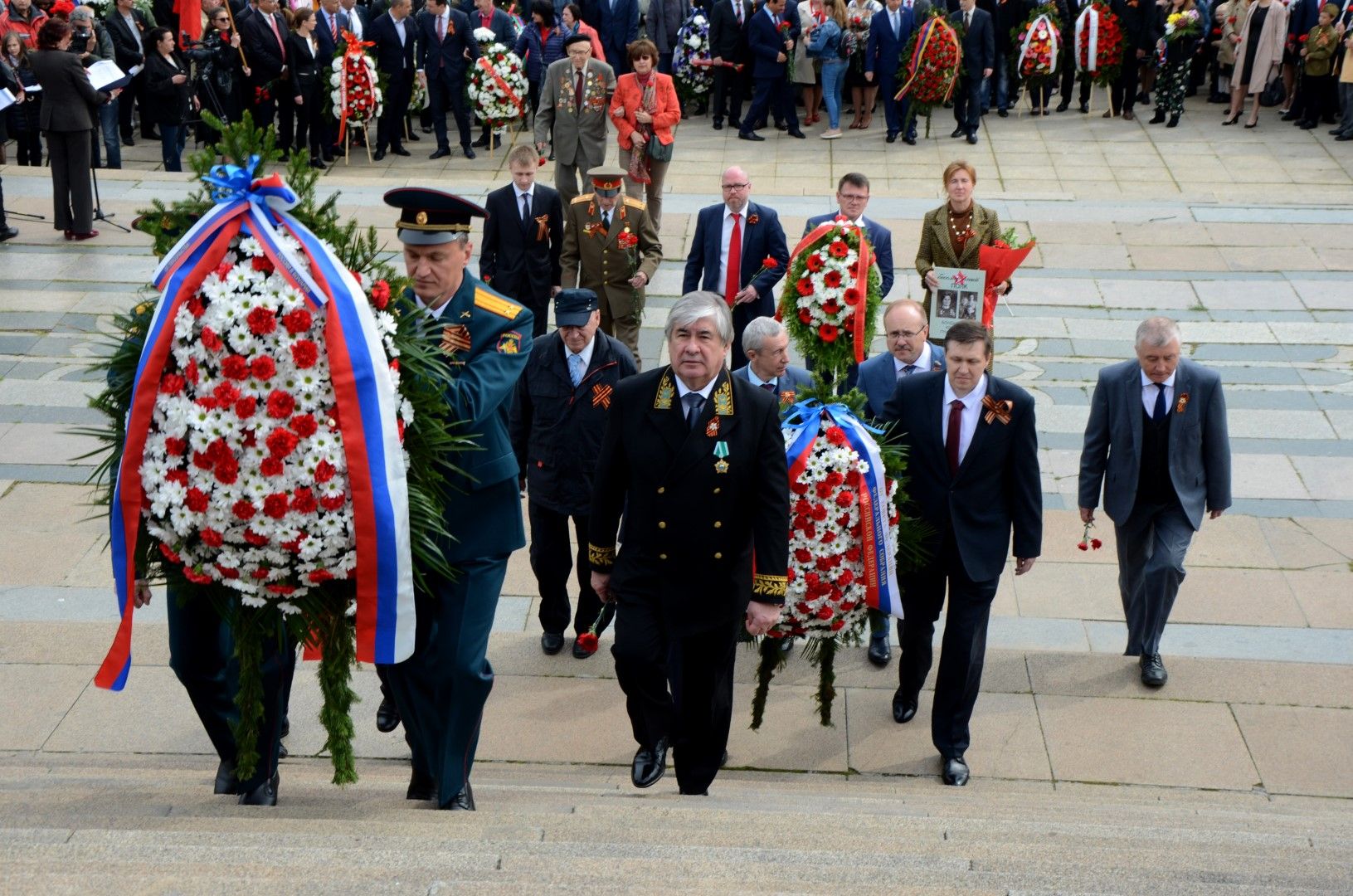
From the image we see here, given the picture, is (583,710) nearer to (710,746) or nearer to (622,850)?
(710,746)

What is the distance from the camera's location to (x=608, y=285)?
35.2ft

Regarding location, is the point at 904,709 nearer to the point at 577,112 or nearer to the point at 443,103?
the point at 577,112

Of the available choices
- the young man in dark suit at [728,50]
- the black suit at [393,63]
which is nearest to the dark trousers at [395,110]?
the black suit at [393,63]

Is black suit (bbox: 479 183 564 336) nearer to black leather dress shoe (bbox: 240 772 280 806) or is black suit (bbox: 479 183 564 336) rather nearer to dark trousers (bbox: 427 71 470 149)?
black leather dress shoe (bbox: 240 772 280 806)

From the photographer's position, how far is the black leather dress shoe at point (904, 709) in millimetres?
6742

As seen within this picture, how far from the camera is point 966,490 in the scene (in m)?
6.30

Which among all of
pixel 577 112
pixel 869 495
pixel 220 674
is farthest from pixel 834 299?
pixel 577 112

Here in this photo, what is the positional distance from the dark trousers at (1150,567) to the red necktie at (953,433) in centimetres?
127

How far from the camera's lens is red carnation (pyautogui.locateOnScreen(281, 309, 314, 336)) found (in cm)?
448

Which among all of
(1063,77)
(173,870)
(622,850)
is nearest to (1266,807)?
(622,850)

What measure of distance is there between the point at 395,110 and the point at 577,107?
16.4 ft

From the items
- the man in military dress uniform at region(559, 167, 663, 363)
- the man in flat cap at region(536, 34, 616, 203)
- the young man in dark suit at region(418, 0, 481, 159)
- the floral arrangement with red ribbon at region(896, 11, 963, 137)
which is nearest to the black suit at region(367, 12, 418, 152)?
the young man in dark suit at region(418, 0, 481, 159)

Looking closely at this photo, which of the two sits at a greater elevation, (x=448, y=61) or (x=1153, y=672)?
(x=448, y=61)

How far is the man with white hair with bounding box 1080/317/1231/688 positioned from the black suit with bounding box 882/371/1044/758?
0.98m
